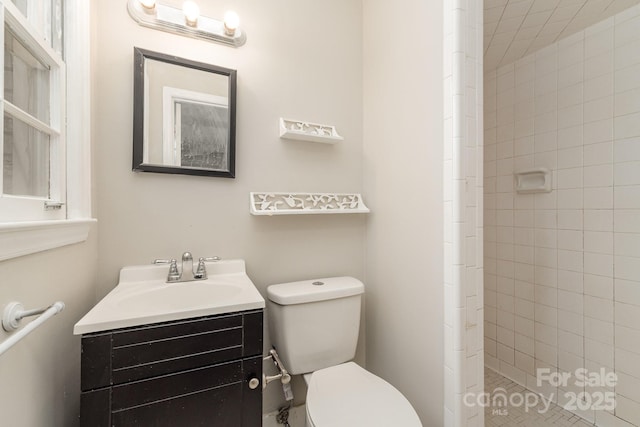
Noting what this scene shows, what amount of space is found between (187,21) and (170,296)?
1213mm

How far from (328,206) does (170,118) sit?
0.86 metres

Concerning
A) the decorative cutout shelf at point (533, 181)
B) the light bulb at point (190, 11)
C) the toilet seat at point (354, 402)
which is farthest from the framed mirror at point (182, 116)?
the decorative cutout shelf at point (533, 181)

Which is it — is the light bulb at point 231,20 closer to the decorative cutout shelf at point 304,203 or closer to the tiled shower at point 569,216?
the decorative cutout shelf at point 304,203

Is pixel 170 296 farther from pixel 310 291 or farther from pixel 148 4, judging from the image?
pixel 148 4

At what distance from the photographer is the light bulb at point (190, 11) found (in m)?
1.18

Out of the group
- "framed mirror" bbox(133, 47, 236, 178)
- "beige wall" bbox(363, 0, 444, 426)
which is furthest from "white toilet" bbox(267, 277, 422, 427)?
"framed mirror" bbox(133, 47, 236, 178)

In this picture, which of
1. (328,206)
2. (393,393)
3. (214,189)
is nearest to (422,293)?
(393,393)

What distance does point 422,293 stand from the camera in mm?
1167

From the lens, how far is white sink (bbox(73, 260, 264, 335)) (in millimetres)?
799

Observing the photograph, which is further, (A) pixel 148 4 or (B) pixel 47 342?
(A) pixel 148 4

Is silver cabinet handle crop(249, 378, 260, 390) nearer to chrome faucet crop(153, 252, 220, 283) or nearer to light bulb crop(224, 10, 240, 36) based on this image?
chrome faucet crop(153, 252, 220, 283)

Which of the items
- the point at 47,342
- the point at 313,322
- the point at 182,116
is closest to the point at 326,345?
the point at 313,322

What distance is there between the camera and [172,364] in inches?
31.9

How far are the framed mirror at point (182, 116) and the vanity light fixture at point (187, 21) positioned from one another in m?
0.14
